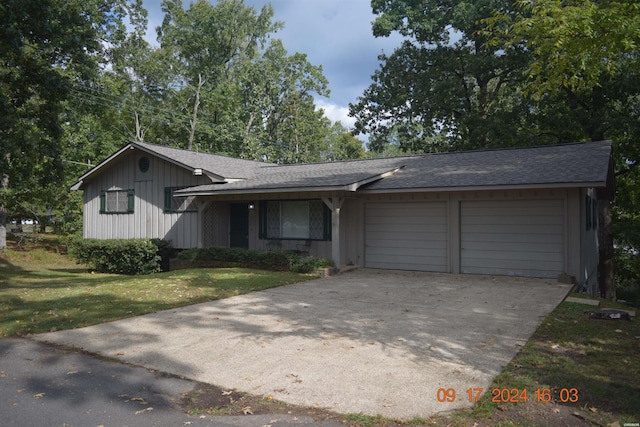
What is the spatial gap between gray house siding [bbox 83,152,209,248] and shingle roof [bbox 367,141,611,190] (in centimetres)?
745

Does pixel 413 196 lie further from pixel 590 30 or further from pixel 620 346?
pixel 620 346

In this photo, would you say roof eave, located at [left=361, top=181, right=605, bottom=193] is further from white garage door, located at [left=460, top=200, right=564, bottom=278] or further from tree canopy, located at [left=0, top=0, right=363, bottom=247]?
tree canopy, located at [left=0, top=0, right=363, bottom=247]

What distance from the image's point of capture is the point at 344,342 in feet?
18.6

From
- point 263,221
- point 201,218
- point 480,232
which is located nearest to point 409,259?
point 480,232

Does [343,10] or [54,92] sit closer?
[54,92]

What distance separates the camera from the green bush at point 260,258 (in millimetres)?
12477

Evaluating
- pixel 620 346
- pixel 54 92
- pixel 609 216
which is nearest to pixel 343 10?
pixel 54 92

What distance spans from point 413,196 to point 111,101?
79.4 feet

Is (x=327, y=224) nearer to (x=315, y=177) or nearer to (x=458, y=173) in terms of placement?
(x=315, y=177)

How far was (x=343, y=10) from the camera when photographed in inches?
762

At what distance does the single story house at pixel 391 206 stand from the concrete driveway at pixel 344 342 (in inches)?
87.0

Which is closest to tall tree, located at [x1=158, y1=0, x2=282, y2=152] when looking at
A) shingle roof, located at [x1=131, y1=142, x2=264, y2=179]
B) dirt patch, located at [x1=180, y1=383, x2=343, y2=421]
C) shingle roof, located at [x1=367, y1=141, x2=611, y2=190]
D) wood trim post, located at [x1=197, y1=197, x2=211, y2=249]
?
shingle roof, located at [x1=131, y1=142, x2=264, y2=179]

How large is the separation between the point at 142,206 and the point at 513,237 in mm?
13159

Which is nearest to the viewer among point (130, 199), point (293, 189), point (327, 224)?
point (293, 189)
